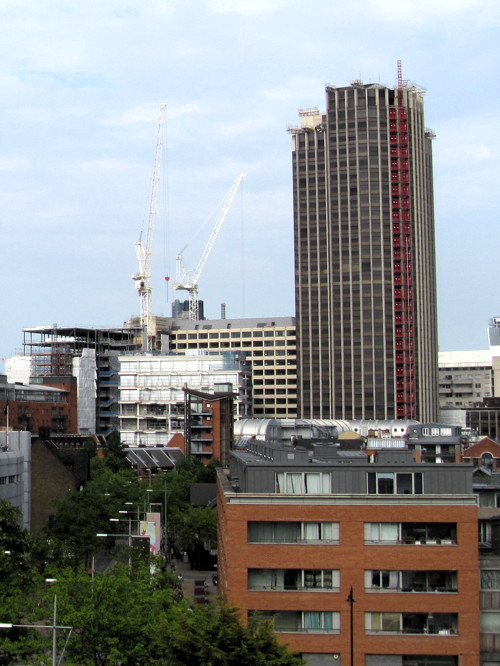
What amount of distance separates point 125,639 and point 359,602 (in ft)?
43.6

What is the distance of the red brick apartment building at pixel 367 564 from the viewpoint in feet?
208

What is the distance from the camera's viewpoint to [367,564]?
212 feet

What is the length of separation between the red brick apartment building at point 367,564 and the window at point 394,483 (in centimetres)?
6

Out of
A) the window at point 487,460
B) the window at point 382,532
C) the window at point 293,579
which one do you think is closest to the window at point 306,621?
the window at point 293,579

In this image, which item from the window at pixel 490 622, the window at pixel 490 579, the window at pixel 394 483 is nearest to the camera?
the window at pixel 490 622

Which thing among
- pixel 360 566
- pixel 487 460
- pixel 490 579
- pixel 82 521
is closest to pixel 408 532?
pixel 360 566

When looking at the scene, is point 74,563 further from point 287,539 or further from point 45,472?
point 287,539

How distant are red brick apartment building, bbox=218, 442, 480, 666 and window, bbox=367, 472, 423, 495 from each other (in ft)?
0.18

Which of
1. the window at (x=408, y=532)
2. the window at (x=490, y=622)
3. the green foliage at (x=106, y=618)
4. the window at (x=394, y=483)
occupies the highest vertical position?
the window at (x=394, y=483)

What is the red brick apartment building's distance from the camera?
208ft

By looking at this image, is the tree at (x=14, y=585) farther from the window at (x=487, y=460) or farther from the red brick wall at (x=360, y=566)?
the window at (x=487, y=460)

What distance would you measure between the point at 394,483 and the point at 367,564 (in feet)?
16.1

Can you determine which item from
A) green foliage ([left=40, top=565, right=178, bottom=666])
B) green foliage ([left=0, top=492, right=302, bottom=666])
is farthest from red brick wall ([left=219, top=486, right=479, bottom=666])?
green foliage ([left=40, top=565, right=178, bottom=666])

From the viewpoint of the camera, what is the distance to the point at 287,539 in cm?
6550
